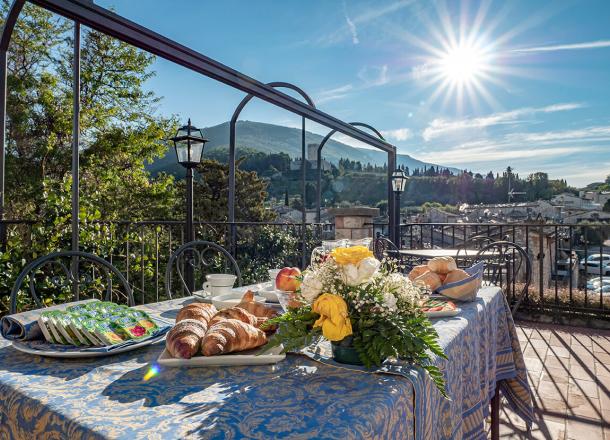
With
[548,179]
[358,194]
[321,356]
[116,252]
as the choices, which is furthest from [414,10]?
[548,179]

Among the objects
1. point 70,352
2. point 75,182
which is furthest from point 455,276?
point 75,182

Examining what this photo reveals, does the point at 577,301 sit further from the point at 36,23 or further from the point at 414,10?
the point at 36,23

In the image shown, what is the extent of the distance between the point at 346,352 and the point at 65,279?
1.73 metres

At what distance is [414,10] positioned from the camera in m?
6.97

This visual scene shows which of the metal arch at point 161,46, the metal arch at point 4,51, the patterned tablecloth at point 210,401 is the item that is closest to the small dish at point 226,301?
the patterned tablecloth at point 210,401

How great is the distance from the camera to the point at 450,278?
1500 millimetres

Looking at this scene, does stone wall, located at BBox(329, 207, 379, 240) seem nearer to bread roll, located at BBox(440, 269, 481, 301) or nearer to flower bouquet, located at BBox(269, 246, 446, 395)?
bread roll, located at BBox(440, 269, 481, 301)

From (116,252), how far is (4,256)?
257 centimetres

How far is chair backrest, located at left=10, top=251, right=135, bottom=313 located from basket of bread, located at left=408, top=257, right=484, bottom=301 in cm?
108

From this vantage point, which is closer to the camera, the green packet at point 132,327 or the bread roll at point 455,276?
the green packet at point 132,327

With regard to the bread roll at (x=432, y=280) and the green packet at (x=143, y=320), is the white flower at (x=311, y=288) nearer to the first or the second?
the green packet at (x=143, y=320)

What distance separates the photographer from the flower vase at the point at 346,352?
755 mm

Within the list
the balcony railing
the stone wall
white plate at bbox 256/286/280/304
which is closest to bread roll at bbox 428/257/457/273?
white plate at bbox 256/286/280/304

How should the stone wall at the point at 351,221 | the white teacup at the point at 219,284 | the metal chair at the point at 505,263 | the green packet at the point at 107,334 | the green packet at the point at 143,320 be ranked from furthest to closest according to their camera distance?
the stone wall at the point at 351,221, the metal chair at the point at 505,263, the white teacup at the point at 219,284, the green packet at the point at 143,320, the green packet at the point at 107,334
